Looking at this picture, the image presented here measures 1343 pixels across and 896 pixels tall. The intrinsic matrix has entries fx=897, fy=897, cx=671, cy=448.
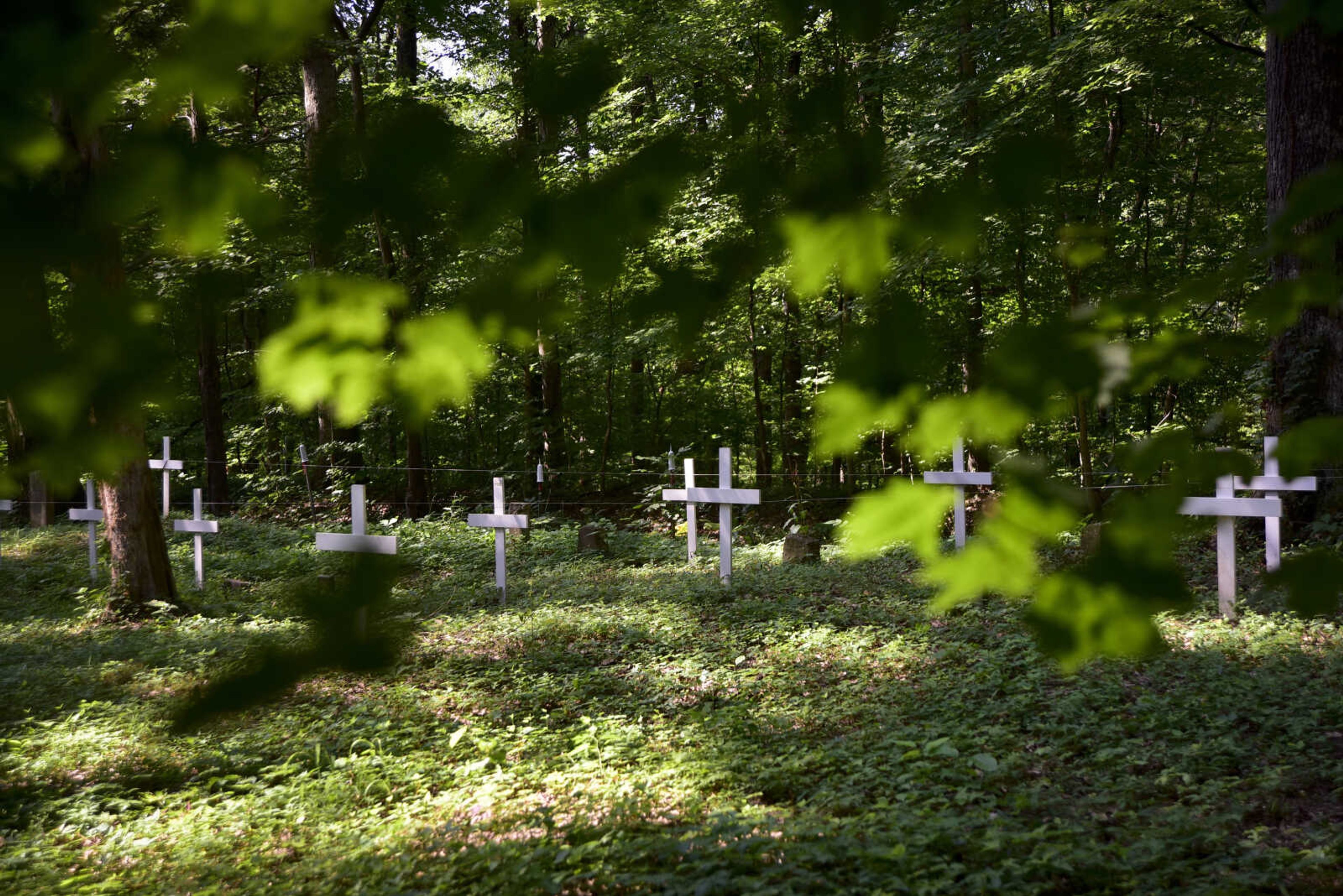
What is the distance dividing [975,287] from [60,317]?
4.41 metres

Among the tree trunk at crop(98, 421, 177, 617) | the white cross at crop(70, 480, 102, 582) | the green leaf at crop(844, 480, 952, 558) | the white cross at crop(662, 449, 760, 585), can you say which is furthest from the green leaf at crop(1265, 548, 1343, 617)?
the white cross at crop(70, 480, 102, 582)

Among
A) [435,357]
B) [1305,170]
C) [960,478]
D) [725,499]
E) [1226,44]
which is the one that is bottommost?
[725,499]

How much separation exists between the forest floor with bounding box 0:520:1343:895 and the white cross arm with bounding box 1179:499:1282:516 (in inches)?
25.1

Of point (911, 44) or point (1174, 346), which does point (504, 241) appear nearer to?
point (1174, 346)

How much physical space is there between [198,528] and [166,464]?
278 centimetres

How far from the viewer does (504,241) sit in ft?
2.79

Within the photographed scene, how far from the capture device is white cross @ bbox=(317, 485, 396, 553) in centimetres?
88

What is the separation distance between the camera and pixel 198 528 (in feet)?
29.6

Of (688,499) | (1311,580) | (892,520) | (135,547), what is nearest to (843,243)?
(892,520)

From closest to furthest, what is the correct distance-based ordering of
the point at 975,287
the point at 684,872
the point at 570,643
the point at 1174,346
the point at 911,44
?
the point at 1174,346 < the point at 684,872 < the point at 911,44 < the point at 975,287 < the point at 570,643

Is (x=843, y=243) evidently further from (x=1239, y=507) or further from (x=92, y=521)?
(x=92, y=521)

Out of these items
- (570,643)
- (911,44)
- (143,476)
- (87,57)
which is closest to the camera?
(87,57)

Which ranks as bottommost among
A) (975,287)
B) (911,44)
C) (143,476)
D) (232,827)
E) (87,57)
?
(232,827)

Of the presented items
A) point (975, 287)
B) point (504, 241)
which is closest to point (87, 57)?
point (504, 241)
